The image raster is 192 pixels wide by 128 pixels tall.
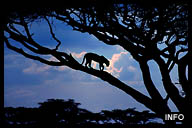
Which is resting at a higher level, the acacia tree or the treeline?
the acacia tree

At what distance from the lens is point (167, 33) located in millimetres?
9734

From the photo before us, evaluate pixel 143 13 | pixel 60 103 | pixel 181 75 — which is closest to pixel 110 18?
pixel 143 13

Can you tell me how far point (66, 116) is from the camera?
11281 mm

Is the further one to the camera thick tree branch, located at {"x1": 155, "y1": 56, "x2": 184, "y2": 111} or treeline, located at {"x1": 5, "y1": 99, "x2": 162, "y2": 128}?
treeline, located at {"x1": 5, "y1": 99, "x2": 162, "y2": 128}

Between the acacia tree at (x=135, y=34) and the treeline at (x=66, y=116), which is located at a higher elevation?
the acacia tree at (x=135, y=34)

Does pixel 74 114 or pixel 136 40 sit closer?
pixel 136 40

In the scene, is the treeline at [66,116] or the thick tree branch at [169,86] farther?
the treeline at [66,116]

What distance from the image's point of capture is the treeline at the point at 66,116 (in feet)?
35.7

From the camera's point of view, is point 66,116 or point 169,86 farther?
point 66,116

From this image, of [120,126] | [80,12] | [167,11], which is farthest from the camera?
[120,126]

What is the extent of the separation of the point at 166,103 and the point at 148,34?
243 cm

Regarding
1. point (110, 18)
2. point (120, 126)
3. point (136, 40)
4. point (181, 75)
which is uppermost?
point (110, 18)

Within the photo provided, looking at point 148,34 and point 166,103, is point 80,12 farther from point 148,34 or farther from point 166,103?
→ point 166,103

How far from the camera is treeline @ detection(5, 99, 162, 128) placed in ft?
35.7
